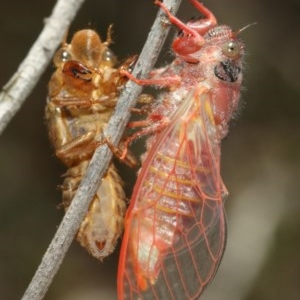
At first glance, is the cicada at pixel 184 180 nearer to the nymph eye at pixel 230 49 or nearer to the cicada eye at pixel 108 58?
the nymph eye at pixel 230 49

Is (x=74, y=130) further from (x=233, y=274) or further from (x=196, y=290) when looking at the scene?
(x=233, y=274)

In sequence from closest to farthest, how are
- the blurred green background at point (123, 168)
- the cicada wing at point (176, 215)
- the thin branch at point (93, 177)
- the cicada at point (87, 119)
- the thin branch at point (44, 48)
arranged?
1. the thin branch at point (44, 48)
2. the thin branch at point (93, 177)
3. the cicada wing at point (176, 215)
4. the cicada at point (87, 119)
5. the blurred green background at point (123, 168)

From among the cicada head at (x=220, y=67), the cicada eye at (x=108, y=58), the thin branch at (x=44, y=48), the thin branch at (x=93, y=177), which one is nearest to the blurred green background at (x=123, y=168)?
the cicada eye at (x=108, y=58)

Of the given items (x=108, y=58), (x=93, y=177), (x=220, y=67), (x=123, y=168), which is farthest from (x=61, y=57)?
(x=123, y=168)

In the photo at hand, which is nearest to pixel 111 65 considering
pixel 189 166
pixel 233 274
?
pixel 189 166

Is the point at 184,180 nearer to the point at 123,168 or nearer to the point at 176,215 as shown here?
the point at 176,215

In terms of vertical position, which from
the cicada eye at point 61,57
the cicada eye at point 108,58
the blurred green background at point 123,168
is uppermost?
the cicada eye at point 108,58
